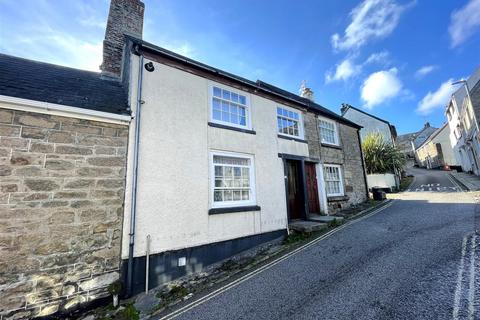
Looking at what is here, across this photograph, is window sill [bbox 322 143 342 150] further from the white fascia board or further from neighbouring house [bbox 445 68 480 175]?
neighbouring house [bbox 445 68 480 175]

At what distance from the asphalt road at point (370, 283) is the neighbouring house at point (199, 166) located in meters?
1.69

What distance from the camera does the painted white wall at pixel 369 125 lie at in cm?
2450

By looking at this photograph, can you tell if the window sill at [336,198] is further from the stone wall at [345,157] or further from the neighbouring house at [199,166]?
the neighbouring house at [199,166]

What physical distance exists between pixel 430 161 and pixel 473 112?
31.6 meters

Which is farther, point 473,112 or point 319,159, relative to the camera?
point 473,112

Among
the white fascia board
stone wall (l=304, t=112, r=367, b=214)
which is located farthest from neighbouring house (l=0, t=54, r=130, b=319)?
stone wall (l=304, t=112, r=367, b=214)

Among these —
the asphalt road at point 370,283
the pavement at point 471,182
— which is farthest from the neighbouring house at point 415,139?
the asphalt road at point 370,283

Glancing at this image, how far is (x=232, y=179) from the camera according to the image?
7.42m

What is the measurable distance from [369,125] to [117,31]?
2641cm

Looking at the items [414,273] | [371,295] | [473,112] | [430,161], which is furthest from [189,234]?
[430,161]

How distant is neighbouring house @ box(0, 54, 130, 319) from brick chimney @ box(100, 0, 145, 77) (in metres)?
2.68

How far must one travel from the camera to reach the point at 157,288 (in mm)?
5258

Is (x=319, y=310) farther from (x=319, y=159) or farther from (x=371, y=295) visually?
(x=319, y=159)

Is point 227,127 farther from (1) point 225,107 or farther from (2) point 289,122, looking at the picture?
(2) point 289,122
